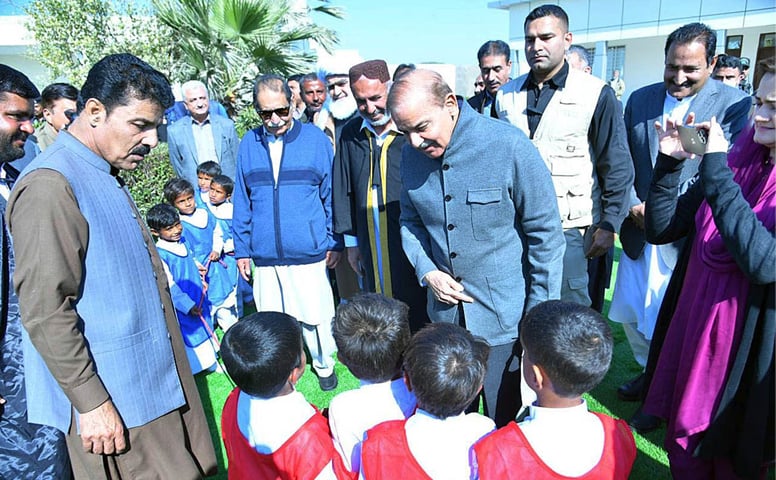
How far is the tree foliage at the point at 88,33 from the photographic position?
9469mm

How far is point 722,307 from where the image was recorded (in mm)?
1860

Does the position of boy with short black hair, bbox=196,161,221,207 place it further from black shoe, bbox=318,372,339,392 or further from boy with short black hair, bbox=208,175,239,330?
black shoe, bbox=318,372,339,392

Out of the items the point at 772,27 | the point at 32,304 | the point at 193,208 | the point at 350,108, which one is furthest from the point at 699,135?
the point at 772,27

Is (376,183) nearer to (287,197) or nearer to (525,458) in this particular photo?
(287,197)

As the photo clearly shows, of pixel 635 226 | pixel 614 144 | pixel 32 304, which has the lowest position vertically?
pixel 635 226

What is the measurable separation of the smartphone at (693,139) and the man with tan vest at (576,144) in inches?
36.4

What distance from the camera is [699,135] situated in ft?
5.99

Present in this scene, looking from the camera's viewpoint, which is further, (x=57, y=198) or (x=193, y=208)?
(x=193, y=208)

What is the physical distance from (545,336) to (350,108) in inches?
131

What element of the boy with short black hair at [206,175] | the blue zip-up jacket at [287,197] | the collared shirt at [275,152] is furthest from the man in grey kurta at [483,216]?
the boy with short black hair at [206,175]

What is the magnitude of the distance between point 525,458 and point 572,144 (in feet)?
5.97

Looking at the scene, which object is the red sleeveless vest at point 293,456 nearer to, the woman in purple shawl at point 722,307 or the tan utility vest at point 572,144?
the woman in purple shawl at point 722,307

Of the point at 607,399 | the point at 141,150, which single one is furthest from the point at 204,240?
the point at 607,399

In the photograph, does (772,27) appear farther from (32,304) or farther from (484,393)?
(32,304)
